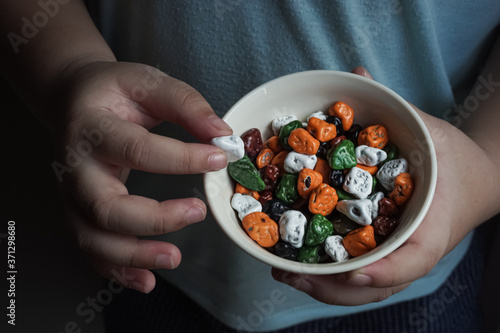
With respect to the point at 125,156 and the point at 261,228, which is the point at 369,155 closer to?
the point at 261,228

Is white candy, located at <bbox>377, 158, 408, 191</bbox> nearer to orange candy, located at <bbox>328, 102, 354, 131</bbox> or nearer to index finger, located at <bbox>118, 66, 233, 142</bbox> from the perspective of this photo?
orange candy, located at <bbox>328, 102, 354, 131</bbox>

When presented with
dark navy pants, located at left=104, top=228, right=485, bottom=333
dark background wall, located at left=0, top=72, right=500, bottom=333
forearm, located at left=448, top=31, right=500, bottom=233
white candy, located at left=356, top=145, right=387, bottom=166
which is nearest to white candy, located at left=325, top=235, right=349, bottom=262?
white candy, located at left=356, top=145, right=387, bottom=166

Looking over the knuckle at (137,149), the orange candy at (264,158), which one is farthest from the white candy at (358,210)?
the knuckle at (137,149)

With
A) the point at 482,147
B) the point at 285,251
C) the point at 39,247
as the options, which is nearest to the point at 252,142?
the point at 285,251

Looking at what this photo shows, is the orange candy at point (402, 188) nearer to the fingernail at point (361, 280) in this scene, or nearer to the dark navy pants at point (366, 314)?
the fingernail at point (361, 280)

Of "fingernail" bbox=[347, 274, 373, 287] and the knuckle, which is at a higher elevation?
the knuckle

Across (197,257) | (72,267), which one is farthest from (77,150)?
(72,267)

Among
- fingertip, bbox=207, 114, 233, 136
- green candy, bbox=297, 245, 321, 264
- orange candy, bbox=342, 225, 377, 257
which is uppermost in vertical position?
fingertip, bbox=207, 114, 233, 136

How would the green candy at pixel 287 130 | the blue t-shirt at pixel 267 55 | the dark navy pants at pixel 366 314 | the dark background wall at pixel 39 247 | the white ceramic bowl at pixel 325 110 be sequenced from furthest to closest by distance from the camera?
the dark background wall at pixel 39 247, the dark navy pants at pixel 366 314, the blue t-shirt at pixel 267 55, the green candy at pixel 287 130, the white ceramic bowl at pixel 325 110

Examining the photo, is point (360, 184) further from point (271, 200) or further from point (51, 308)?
point (51, 308)
